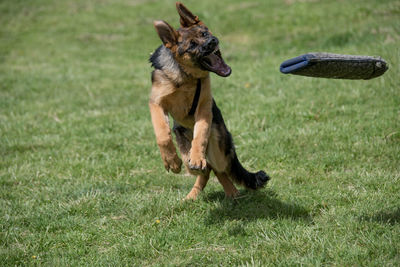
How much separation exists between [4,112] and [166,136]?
5692 millimetres

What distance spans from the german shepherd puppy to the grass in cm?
45

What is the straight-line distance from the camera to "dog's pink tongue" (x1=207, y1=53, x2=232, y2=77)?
4.11 m

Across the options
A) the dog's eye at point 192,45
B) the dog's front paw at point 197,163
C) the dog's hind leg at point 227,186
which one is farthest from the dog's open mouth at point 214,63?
the dog's hind leg at point 227,186

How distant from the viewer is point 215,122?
4844 mm

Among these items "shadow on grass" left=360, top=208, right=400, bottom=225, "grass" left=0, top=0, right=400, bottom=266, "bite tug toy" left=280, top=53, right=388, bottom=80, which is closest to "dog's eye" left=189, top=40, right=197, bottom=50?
"bite tug toy" left=280, top=53, right=388, bottom=80

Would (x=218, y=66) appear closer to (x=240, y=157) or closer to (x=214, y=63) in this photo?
(x=214, y=63)

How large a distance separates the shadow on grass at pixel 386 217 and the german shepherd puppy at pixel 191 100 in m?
1.20

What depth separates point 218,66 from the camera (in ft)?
13.9

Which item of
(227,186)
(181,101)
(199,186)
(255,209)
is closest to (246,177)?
(227,186)

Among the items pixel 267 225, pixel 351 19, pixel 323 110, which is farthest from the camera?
pixel 351 19

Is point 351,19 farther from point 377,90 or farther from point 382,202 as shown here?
point 382,202

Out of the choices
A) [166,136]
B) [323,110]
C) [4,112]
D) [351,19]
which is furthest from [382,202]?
[351,19]

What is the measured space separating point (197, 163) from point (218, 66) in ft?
2.98

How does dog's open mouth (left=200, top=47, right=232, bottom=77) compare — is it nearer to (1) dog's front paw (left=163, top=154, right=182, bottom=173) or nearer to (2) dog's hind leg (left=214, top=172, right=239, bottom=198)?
(1) dog's front paw (left=163, top=154, right=182, bottom=173)
